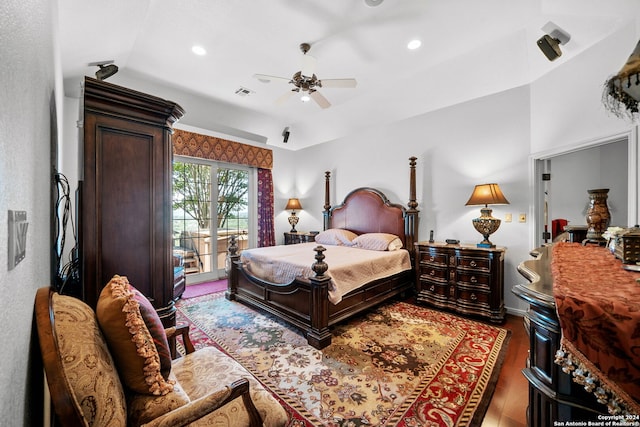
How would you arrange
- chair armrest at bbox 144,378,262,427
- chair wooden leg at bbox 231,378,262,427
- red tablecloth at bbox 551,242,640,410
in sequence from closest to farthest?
1. red tablecloth at bbox 551,242,640,410
2. chair armrest at bbox 144,378,262,427
3. chair wooden leg at bbox 231,378,262,427

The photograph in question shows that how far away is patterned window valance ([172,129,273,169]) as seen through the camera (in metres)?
4.30

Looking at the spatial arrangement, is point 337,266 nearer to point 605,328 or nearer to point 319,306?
point 319,306

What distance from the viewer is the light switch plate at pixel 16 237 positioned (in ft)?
1.78

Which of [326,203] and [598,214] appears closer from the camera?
[598,214]

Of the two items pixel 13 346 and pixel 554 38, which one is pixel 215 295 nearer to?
pixel 13 346

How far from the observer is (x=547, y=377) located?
1007 mm

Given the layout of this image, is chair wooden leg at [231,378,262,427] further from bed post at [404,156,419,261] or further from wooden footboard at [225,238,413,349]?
bed post at [404,156,419,261]

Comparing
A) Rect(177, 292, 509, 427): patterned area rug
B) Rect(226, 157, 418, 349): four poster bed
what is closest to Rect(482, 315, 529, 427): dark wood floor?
Rect(177, 292, 509, 427): patterned area rug

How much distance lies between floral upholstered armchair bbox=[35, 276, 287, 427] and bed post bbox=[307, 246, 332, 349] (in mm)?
1180

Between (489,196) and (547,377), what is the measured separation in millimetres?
2578

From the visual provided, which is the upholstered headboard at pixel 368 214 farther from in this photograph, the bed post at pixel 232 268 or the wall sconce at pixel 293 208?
the bed post at pixel 232 268

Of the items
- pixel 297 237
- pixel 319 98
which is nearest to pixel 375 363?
pixel 319 98

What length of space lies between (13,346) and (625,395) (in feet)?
4.81

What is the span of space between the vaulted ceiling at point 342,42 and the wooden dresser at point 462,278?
2.09 m
